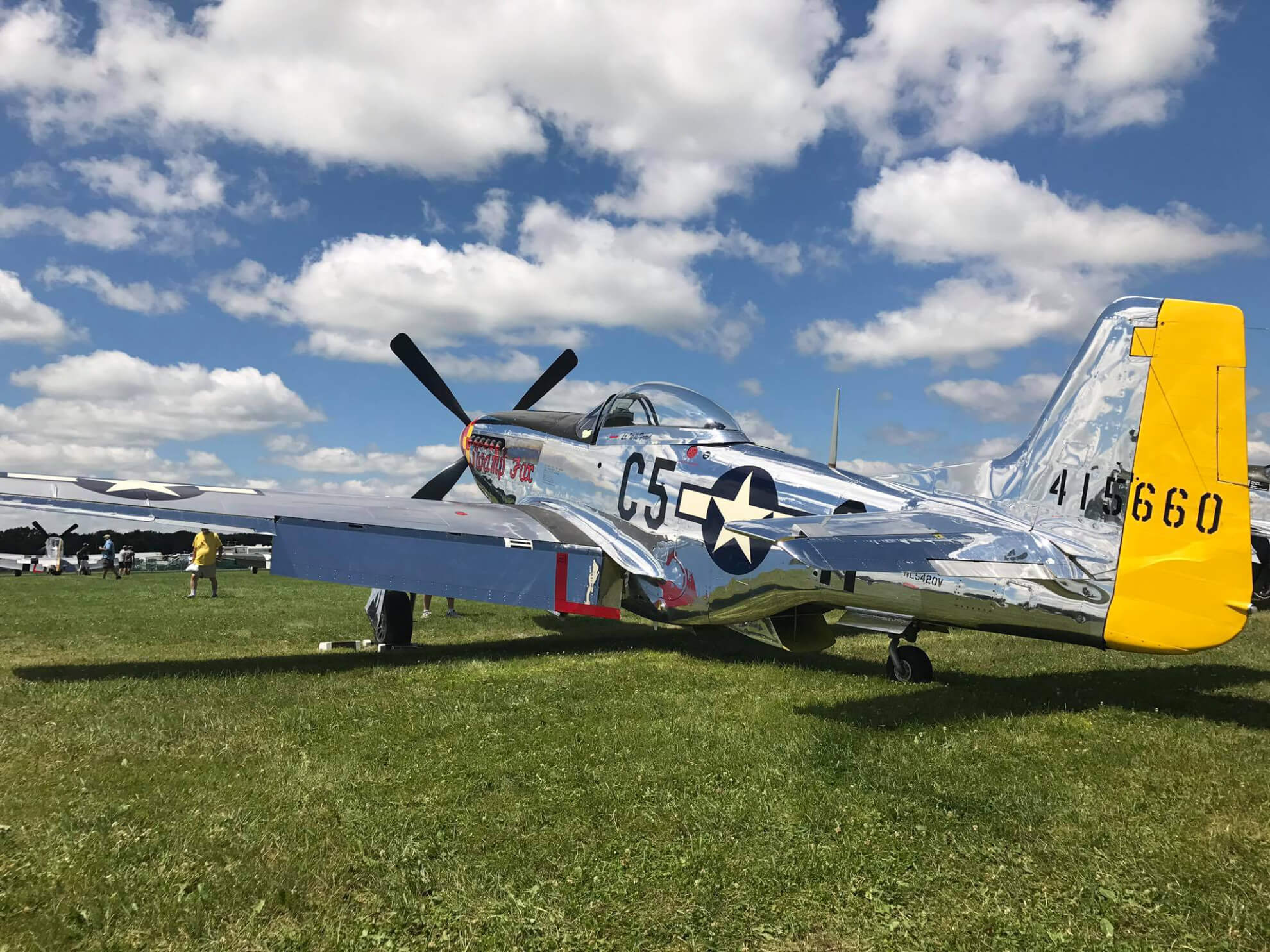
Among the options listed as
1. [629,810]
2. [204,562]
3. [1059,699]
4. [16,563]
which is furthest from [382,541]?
[16,563]

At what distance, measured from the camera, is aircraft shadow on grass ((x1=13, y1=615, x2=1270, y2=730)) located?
5797mm

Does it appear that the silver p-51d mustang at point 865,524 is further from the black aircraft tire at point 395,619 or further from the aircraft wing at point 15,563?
the aircraft wing at point 15,563

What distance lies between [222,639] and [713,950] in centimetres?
893

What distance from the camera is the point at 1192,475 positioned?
16.7ft

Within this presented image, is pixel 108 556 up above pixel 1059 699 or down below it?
below

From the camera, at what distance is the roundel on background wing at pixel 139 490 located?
24.8 ft

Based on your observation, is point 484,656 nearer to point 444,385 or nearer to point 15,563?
point 444,385

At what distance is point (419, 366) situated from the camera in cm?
1438

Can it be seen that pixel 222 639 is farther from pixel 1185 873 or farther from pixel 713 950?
pixel 1185 873

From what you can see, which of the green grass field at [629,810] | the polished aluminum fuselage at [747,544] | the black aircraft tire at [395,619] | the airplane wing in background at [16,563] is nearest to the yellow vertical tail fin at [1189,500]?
the polished aluminum fuselage at [747,544]

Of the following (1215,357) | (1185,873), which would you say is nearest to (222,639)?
(1185,873)

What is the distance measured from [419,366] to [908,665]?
10.5m

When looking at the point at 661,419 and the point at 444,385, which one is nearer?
the point at 661,419

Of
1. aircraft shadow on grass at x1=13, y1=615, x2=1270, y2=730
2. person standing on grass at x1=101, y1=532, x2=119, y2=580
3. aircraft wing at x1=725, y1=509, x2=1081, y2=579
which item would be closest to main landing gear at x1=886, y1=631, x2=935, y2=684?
aircraft shadow on grass at x1=13, y1=615, x2=1270, y2=730
